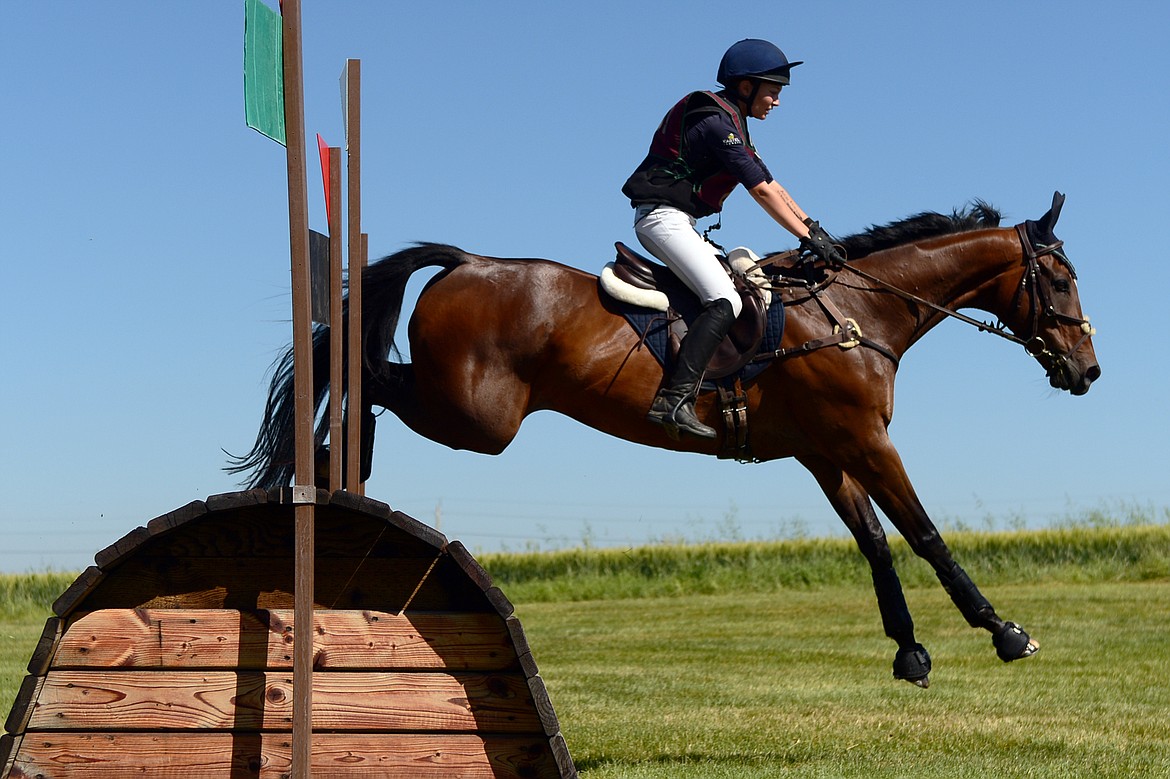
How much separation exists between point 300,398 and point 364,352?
1.89 metres

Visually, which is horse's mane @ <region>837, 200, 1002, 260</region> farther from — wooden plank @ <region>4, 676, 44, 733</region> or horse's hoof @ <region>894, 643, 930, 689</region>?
wooden plank @ <region>4, 676, 44, 733</region>

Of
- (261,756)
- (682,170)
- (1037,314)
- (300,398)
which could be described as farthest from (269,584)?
(1037,314)

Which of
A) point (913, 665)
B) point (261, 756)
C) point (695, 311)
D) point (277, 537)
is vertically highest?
→ point (695, 311)

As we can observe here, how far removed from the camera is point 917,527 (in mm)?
5789

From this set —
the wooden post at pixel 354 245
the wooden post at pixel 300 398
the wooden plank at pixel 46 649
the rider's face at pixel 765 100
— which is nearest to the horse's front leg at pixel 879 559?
the rider's face at pixel 765 100

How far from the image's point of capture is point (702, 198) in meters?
5.73

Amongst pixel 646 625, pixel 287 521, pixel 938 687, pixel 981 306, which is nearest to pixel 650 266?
pixel 981 306

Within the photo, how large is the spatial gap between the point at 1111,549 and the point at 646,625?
7646 mm

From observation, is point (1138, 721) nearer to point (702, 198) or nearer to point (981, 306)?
point (981, 306)

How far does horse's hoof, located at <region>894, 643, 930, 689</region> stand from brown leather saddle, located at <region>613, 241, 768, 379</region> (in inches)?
62.3

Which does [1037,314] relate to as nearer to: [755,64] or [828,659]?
[755,64]

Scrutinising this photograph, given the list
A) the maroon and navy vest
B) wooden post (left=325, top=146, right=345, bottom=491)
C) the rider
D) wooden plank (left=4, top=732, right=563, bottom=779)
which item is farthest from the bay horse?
wooden plank (left=4, top=732, right=563, bottom=779)

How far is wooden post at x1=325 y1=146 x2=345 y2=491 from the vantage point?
13.8 feet

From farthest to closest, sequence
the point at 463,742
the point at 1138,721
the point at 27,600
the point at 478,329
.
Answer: the point at 27,600 < the point at 1138,721 < the point at 478,329 < the point at 463,742
